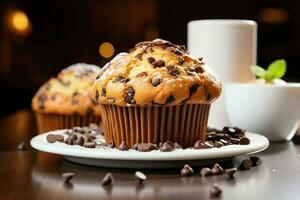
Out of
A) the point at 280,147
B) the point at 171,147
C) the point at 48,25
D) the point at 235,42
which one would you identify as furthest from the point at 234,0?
the point at 171,147

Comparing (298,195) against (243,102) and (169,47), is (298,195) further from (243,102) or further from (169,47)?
(243,102)

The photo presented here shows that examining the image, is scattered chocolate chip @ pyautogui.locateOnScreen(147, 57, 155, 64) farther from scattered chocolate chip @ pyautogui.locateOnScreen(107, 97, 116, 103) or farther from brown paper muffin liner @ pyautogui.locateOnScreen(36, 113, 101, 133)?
brown paper muffin liner @ pyautogui.locateOnScreen(36, 113, 101, 133)

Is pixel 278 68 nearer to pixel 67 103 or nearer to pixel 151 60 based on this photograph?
pixel 151 60

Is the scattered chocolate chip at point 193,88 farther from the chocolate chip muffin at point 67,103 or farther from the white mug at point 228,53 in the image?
the chocolate chip muffin at point 67,103

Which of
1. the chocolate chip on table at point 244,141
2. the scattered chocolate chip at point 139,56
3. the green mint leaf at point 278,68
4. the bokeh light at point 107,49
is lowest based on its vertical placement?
the bokeh light at point 107,49

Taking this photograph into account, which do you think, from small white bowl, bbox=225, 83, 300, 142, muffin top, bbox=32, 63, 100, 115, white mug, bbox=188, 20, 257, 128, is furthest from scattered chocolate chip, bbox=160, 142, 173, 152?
muffin top, bbox=32, 63, 100, 115

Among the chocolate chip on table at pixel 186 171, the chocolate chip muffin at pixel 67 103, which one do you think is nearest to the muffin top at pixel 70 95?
the chocolate chip muffin at pixel 67 103

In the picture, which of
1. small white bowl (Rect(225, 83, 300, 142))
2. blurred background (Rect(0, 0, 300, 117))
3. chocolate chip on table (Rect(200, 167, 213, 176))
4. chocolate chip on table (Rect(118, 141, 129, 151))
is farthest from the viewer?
blurred background (Rect(0, 0, 300, 117))
